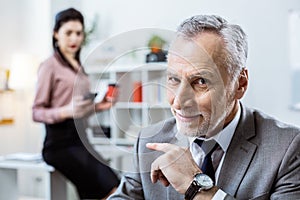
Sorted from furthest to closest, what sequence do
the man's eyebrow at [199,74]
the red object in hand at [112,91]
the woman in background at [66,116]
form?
the woman in background at [66,116], the red object in hand at [112,91], the man's eyebrow at [199,74]

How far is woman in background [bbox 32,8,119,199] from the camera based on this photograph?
5.95 ft

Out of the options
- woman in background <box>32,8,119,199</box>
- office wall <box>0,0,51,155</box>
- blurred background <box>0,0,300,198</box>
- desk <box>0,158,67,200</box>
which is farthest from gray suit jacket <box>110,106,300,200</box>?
office wall <box>0,0,51,155</box>

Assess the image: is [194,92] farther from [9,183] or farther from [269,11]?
[9,183]

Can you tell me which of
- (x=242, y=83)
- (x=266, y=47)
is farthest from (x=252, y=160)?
(x=266, y=47)

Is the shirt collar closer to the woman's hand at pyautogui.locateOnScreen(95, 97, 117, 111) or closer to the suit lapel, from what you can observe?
the suit lapel

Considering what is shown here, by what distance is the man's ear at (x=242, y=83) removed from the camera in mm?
815

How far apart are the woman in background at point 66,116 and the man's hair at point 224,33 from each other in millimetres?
1086

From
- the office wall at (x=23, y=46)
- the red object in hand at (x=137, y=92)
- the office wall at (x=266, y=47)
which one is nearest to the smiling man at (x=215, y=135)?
the red object in hand at (x=137, y=92)

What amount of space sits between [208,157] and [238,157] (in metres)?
0.06

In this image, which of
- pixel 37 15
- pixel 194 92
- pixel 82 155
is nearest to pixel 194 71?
pixel 194 92

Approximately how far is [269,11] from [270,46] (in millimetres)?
190

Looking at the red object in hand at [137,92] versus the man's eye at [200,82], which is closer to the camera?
the man's eye at [200,82]

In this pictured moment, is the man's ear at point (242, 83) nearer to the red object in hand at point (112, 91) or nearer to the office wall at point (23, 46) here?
the red object in hand at point (112, 91)

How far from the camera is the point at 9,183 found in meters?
2.15
